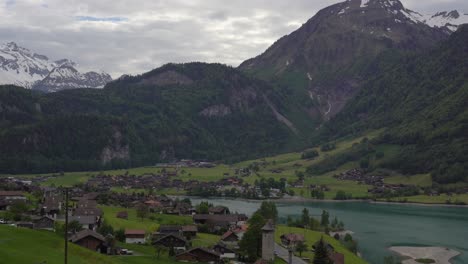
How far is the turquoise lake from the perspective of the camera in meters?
105

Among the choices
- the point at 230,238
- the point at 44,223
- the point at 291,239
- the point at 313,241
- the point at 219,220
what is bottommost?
the point at 313,241

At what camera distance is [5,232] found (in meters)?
59.8

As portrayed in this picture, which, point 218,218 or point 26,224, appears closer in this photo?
point 26,224

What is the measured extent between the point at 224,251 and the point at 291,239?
16127mm

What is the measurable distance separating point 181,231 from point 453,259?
41.0m

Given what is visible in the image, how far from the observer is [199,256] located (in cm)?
6888

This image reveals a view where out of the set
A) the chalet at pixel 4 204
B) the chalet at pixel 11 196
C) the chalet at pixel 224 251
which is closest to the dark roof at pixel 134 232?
the chalet at pixel 224 251

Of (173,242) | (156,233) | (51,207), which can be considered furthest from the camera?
(51,207)

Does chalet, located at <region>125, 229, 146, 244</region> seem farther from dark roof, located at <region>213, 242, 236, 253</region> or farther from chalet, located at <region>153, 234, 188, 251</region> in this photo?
dark roof, located at <region>213, 242, 236, 253</region>

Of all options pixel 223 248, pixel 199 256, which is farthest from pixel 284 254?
pixel 199 256

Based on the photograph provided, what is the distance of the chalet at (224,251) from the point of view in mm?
73494

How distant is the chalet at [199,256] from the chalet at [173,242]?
4.17 metres

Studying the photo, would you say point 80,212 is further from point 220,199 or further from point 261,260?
point 220,199

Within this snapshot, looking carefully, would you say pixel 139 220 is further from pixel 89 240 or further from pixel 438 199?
pixel 438 199
